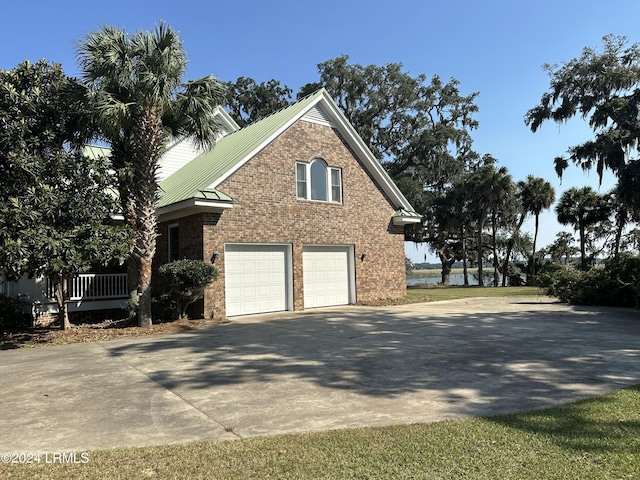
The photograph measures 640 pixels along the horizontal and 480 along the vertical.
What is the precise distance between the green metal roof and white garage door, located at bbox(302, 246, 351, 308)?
4.12 meters

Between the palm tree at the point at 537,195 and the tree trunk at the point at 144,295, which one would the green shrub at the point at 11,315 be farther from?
the palm tree at the point at 537,195

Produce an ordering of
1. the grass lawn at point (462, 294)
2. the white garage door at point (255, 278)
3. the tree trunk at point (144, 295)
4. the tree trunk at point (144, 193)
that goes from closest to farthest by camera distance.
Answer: the tree trunk at point (144, 193), the tree trunk at point (144, 295), the white garage door at point (255, 278), the grass lawn at point (462, 294)

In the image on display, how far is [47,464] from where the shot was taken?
3.88m

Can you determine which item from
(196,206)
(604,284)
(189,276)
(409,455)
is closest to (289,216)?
(196,206)

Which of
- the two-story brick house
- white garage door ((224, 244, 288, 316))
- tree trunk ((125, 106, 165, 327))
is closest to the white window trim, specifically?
the two-story brick house

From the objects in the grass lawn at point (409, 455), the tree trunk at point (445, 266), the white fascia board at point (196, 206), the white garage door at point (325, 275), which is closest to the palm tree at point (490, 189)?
the tree trunk at point (445, 266)

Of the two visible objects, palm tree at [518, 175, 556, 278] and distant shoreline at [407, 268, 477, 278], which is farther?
distant shoreline at [407, 268, 477, 278]

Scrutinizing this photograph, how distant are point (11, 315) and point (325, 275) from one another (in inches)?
406

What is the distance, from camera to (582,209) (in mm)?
37719

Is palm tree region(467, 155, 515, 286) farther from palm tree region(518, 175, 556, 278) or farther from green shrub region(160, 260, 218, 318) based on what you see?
green shrub region(160, 260, 218, 318)

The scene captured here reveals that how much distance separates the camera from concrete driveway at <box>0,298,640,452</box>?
190 inches

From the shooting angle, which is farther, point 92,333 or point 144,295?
point 144,295

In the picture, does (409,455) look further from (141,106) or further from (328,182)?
(328,182)

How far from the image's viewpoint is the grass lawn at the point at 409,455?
11.6 ft
